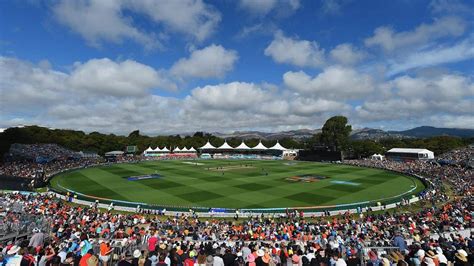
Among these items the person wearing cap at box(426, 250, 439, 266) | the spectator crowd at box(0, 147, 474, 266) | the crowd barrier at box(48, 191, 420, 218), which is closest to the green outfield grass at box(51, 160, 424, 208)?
the crowd barrier at box(48, 191, 420, 218)

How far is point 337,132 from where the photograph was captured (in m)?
102

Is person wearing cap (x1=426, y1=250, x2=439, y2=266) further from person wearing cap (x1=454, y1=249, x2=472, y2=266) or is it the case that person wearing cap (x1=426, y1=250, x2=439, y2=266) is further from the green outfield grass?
the green outfield grass

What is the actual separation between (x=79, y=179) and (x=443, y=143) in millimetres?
127088

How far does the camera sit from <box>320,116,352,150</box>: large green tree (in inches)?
3967

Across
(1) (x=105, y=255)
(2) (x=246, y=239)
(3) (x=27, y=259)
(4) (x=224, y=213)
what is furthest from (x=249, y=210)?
(3) (x=27, y=259)

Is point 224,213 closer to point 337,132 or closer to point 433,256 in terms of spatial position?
point 433,256

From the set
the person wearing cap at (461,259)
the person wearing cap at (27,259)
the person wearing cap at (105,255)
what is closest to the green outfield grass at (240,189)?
the person wearing cap at (105,255)

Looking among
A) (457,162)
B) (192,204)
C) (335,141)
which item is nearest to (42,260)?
(192,204)

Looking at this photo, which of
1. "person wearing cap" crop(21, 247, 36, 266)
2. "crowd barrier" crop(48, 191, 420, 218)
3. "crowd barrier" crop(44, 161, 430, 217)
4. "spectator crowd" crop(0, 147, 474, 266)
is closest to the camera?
"person wearing cap" crop(21, 247, 36, 266)

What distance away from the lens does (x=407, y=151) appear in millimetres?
81625

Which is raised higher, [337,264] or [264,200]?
[337,264]

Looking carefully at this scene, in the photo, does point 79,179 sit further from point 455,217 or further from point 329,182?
point 455,217

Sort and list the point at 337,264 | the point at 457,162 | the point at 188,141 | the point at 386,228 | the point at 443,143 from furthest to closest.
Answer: the point at 188,141 → the point at 443,143 → the point at 457,162 → the point at 386,228 → the point at 337,264

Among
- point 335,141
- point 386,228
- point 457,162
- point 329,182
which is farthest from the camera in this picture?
point 335,141
